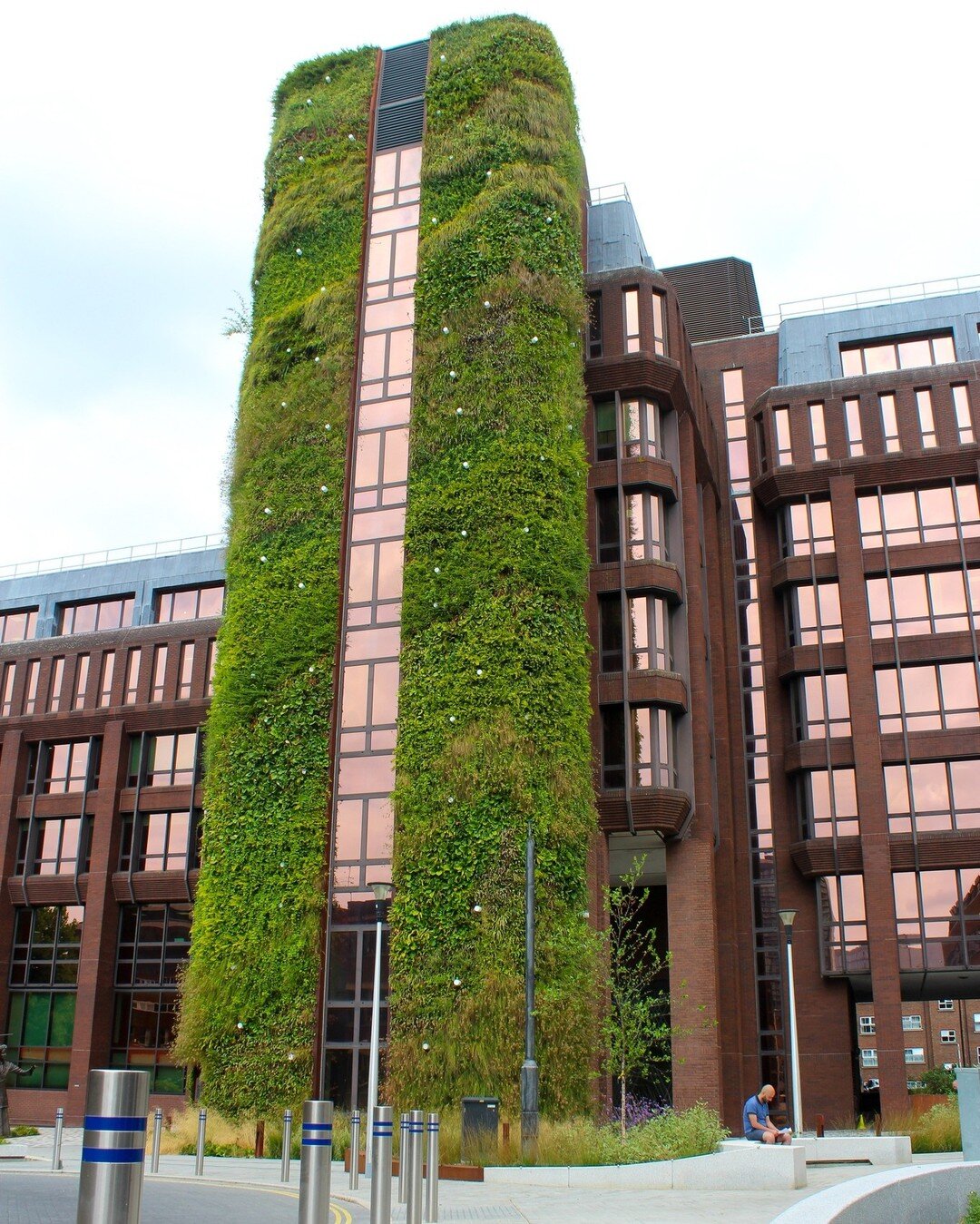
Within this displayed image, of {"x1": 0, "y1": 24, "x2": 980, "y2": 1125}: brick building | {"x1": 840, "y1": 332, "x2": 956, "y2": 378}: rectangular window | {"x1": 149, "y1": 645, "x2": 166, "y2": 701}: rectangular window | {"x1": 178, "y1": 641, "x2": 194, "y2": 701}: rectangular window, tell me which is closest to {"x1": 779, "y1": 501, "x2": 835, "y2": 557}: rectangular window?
{"x1": 0, "y1": 24, "x2": 980, "y2": 1125}: brick building

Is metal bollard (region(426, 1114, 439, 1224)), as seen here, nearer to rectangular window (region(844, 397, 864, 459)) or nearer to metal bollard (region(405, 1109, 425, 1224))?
metal bollard (region(405, 1109, 425, 1224))

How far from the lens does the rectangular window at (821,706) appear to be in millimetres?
39938

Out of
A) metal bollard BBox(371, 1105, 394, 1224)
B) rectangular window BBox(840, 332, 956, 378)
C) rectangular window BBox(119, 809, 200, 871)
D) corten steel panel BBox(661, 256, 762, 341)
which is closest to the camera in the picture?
metal bollard BBox(371, 1105, 394, 1224)

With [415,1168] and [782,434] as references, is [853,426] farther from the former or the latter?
[415,1168]

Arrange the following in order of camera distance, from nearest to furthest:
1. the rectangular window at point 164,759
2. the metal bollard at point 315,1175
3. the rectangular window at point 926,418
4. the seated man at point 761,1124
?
the metal bollard at point 315,1175, the seated man at point 761,1124, the rectangular window at point 926,418, the rectangular window at point 164,759

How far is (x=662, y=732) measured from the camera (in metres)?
34.0

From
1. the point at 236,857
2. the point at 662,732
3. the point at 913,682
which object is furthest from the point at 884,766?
the point at 236,857

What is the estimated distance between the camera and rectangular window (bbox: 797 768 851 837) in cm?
3891

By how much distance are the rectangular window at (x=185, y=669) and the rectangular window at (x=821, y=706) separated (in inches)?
897

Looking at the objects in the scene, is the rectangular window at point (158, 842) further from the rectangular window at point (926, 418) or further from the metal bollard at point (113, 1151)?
A: the metal bollard at point (113, 1151)

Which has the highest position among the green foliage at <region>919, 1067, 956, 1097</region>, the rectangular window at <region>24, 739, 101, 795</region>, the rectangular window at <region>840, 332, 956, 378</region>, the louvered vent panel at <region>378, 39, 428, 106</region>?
the louvered vent panel at <region>378, 39, 428, 106</region>

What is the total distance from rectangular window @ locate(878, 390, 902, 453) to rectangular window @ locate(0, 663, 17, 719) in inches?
1391

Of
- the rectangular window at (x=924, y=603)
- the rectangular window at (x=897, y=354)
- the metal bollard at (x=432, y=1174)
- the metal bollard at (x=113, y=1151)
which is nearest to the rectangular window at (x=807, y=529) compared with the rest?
the rectangular window at (x=924, y=603)

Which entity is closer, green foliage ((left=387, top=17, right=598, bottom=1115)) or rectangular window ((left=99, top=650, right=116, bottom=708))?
green foliage ((left=387, top=17, right=598, bottom=1115))
